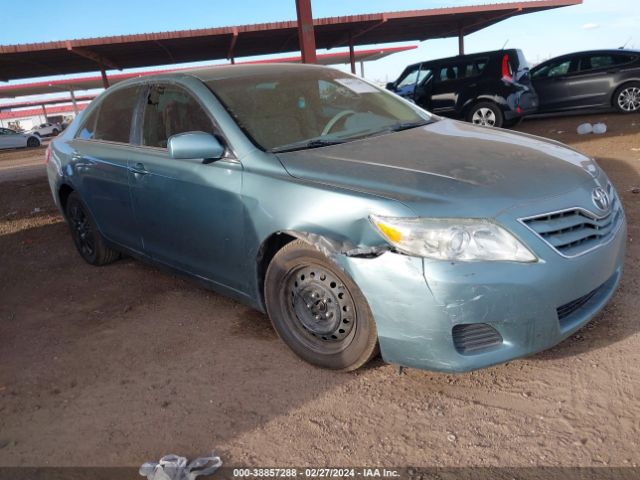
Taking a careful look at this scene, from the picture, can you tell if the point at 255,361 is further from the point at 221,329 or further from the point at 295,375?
the point at 221,329

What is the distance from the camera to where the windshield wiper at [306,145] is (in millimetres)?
2967

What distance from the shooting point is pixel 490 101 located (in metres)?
10.6

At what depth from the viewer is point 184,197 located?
10.8 feet

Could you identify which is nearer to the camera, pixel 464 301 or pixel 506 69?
pixel 464 301

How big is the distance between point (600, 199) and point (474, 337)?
3.22 feet

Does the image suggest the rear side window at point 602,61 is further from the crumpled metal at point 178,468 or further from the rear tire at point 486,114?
the crumpled metal at point 178,468

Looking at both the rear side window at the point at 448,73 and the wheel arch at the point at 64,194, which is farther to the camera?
the rear side window at the point at 448,73

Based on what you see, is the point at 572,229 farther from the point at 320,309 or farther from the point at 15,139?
the point at 15,139

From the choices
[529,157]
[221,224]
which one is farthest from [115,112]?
[529,157]

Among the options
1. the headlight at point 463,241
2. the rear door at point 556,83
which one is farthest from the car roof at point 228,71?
the rear door at point 556,83

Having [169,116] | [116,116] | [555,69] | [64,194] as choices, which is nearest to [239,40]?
[555,69]

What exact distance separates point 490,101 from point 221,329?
8882 millimetres

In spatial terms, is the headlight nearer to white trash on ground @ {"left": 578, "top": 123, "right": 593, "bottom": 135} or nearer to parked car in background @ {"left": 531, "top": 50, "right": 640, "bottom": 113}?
white trash on ground @ {"left": 578, "top": 123, "right": 593, "bottom": 135}

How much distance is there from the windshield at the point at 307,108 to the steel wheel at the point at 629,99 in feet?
30.8
